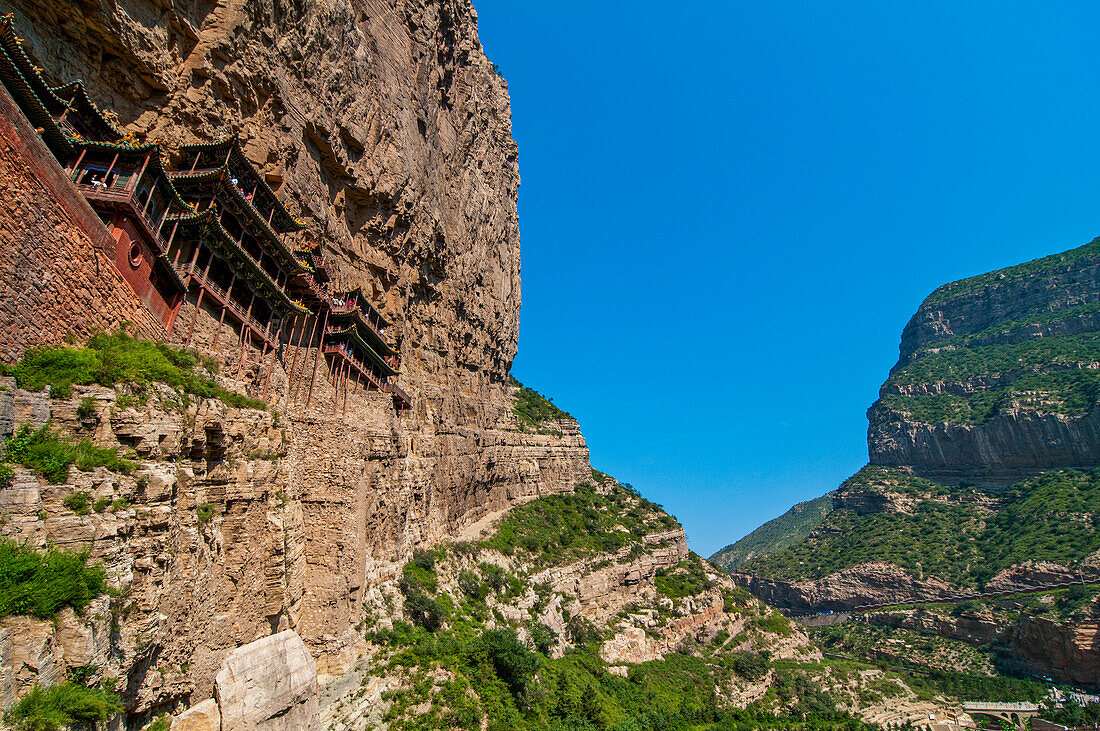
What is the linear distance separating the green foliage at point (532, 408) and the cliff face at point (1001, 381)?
73.5 m

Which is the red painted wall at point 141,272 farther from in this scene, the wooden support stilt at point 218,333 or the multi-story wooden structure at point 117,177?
the wooden support stilt at point 218,333

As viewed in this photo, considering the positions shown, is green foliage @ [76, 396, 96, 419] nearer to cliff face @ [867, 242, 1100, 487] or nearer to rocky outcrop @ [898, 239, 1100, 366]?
cliff face @ [867, 242, 1100, 487]

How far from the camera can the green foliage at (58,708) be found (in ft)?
17.3

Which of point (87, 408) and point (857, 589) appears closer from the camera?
point (87, 408)

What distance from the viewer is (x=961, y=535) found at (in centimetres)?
6944

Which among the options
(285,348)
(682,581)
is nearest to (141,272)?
(285,348)

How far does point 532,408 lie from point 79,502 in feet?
162

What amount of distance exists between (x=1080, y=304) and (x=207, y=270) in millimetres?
133447

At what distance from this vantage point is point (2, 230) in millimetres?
8086

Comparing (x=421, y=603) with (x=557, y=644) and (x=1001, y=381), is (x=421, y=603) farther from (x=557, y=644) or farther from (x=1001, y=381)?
(x=1001, y=381)

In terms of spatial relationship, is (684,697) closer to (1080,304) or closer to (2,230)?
(2,230)

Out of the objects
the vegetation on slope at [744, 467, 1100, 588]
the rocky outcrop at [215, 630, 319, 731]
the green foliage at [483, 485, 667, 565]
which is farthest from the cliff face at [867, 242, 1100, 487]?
the rocky outcrop at [215, 630, 319, 731]

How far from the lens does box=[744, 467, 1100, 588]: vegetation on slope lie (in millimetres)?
58969

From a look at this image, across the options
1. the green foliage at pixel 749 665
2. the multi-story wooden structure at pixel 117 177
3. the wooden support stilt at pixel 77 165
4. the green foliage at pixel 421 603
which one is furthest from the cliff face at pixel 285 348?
the green foliage at pixel 749 665
